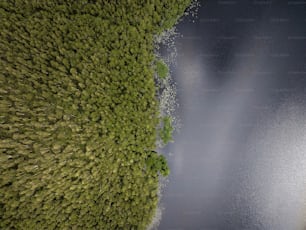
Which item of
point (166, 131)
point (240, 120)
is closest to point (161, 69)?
point (166, 131)

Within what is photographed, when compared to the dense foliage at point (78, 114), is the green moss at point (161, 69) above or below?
above

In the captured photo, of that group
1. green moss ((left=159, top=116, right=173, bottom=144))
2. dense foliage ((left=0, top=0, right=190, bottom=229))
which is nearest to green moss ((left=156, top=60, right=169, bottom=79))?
dense foliage ((left=0, top=0, right=190, bottom=229))

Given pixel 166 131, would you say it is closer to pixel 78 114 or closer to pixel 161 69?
pixel 161 69

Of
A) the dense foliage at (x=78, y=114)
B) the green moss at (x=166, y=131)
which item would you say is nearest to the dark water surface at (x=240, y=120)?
the green moss at (x=166, y=131)

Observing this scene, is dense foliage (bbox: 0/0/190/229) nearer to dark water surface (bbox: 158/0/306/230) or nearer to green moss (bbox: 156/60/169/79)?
green moss (bbox: 156/60/169/79)

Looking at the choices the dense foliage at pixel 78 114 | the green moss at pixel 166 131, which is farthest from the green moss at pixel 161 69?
the green moss at pixel 166 131

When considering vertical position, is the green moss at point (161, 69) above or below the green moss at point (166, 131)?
above

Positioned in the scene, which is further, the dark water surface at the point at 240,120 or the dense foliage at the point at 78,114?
the dark water surface at the point at 240,120

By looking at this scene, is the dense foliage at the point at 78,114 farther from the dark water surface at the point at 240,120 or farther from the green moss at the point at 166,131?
the dark water surface at the point at 240,120
